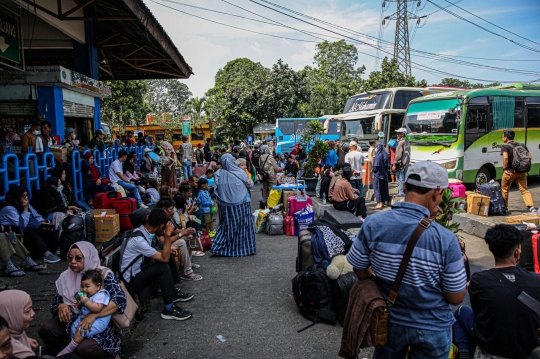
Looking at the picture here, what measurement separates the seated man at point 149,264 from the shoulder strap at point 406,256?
2.84 meters

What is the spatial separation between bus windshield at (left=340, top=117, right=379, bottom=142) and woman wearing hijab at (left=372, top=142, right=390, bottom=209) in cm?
681

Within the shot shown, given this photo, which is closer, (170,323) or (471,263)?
(170,323)

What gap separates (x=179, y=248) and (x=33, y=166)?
129 inches

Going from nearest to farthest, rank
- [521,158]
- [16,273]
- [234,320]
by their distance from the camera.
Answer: [234,320], [16,273], [521,158]

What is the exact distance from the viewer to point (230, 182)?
21.7 feet

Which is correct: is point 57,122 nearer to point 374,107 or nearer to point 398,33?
point 374,107

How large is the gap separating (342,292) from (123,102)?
81.2 feet

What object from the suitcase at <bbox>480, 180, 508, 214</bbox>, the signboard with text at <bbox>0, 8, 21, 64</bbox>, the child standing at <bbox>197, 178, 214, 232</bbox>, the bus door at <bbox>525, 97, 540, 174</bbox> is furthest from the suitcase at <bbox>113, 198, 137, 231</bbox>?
the bus door at <bbox>525, 97, 540, 174</bbox>

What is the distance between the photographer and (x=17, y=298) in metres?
2.85

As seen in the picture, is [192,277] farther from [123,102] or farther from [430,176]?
[123,102]

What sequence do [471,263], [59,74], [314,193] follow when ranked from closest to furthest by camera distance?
[471,263] < [59,74] < [314,193]

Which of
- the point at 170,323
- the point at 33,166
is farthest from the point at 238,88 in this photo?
the point at 170,323

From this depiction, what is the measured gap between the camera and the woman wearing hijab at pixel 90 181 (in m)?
8.27

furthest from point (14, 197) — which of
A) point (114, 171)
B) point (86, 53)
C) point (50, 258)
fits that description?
point (86, 53)
